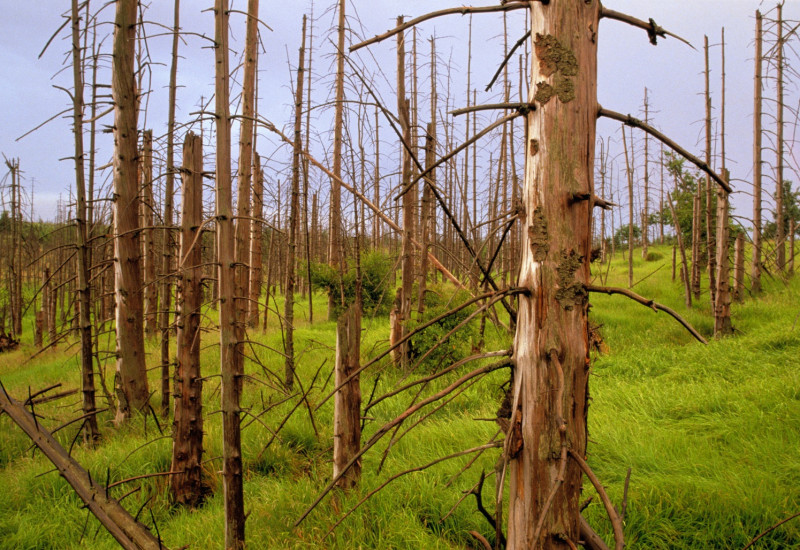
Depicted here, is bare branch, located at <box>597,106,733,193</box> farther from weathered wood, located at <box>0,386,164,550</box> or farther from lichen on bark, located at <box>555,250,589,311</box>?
weathered wood, located at <box>0,386,164,550</box>

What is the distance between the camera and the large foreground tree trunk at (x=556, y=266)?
1321mm

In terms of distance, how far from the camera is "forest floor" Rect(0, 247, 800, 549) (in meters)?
3.18

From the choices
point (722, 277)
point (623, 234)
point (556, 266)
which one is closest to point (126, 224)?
point (556, 266)

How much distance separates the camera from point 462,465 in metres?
4.09

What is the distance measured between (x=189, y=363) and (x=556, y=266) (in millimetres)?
3353

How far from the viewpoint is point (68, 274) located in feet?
58.3

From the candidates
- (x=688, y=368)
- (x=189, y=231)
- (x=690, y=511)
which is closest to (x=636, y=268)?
(x=688, y=368)

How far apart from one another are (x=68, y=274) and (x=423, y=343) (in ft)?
54.6

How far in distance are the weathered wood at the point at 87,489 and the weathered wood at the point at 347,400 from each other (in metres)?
1.39

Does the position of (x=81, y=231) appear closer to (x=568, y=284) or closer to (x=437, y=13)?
(x=437, y=13)

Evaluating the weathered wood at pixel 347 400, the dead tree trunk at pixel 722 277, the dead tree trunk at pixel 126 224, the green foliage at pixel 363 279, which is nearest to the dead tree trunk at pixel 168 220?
the dead tree trunk at pixel 126 224

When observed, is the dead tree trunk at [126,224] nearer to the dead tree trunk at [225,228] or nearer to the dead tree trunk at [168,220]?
the dead tree trunk at [168,220]

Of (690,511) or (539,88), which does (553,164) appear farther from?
(690,511)

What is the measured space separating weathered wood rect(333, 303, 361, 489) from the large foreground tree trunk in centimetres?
212
